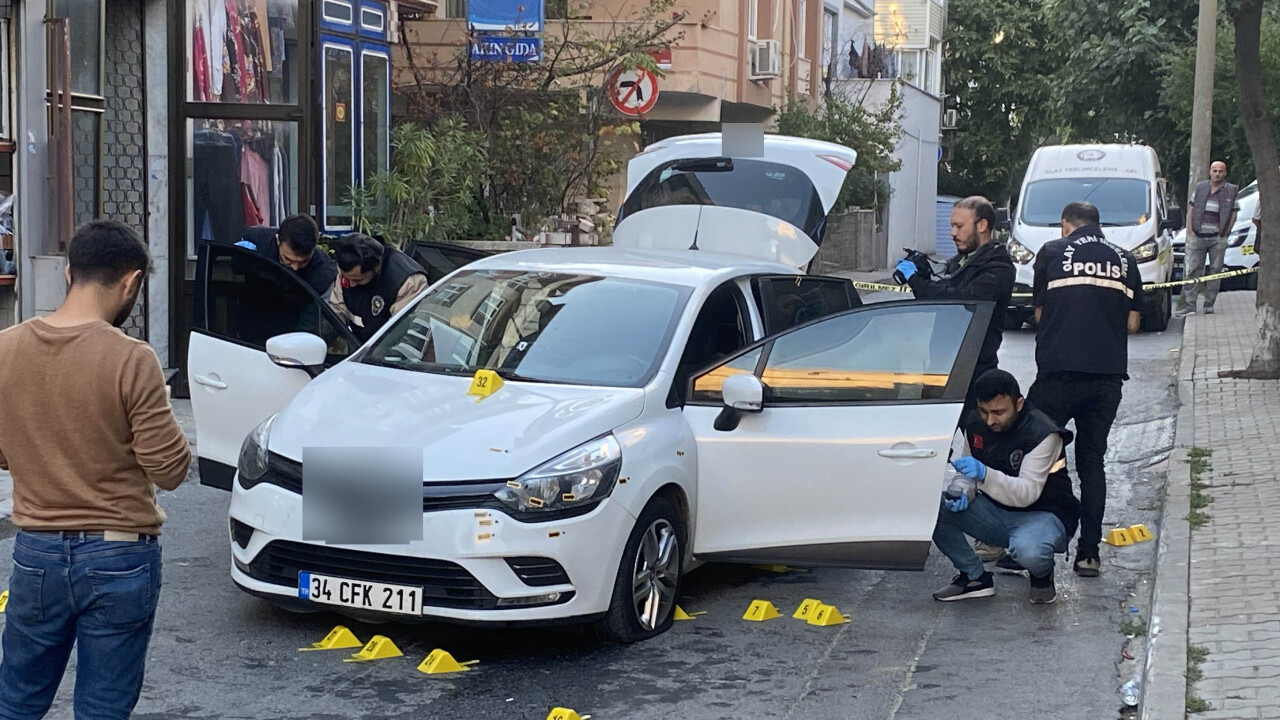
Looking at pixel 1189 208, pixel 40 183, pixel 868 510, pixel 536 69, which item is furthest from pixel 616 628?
pixel 1189 208

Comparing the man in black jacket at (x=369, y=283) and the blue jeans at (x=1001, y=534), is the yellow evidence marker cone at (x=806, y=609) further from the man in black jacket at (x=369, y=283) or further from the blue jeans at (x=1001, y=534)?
the man in black jacket at (x=369, y=283)

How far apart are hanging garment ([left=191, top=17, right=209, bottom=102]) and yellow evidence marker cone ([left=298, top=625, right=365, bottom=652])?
792 centimetres

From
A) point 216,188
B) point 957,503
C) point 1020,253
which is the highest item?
point 216,188

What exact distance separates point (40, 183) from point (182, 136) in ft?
5.42

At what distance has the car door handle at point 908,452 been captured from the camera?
20.3ft

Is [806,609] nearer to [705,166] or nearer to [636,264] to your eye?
[636,264]

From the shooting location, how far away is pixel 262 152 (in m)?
12.9

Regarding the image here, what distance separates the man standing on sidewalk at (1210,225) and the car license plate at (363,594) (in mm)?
15233

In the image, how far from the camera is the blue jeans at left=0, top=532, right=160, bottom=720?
379cm

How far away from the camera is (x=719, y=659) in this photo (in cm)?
596

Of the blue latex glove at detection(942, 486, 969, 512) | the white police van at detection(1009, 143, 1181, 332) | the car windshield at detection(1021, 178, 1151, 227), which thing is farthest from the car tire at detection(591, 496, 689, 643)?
the car windshield at detection(1021, 178, 1151, 227)

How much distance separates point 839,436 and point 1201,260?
47.9 feet

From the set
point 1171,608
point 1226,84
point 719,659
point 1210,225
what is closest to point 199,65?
point 719,659

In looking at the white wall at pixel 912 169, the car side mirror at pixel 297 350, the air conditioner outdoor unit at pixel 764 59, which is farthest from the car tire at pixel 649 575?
the white wall at pixel 912 169
